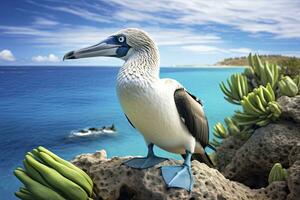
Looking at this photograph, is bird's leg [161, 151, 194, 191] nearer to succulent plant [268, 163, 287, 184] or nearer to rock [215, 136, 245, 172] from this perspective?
succulent plant [268, 163, 287, 184]

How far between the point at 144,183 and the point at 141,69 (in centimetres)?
62

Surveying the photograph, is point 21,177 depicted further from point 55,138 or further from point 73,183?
point 55,138

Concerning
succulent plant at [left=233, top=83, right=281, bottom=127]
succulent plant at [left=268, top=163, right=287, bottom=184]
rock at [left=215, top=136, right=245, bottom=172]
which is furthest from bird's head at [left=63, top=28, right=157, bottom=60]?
rock at [left=215, top=136, right=245, bottom=172]

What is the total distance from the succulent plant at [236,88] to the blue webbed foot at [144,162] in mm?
1705

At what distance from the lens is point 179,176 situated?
222cm

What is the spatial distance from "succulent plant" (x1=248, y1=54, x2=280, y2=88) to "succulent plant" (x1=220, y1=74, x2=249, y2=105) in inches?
6.3

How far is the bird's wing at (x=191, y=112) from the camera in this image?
2.32 meters

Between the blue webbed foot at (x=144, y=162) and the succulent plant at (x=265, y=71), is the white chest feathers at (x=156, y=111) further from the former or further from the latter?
the succulent plant at (x=265, y=71)

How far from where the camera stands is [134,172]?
2.32 meters

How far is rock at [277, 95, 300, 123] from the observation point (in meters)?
3.16

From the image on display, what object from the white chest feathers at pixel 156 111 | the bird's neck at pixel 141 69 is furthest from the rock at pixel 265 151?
the bird's neck at pixel 141 69

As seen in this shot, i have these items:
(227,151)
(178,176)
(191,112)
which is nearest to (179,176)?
(178,176)

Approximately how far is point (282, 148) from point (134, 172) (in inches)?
53.4

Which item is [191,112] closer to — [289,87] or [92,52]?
[92,52]
